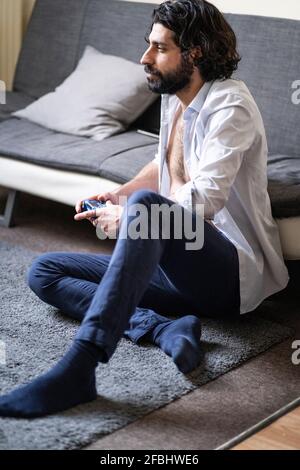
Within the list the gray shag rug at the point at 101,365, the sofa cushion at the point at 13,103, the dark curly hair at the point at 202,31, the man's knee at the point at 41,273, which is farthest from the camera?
the sofa cushion at the point at 13,103

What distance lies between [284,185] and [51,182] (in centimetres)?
85

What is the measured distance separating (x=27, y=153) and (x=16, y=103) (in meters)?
0.59

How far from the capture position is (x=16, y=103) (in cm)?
339

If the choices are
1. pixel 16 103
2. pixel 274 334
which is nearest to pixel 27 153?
pixel 16 103

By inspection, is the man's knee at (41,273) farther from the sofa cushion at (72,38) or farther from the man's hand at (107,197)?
the sofa cushion at (72,38)

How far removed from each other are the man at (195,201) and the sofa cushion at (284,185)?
56 mm

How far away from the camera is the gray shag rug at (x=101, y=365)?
5.21ft

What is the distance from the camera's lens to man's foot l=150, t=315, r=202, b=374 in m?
1.90

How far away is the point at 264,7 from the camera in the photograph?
311cm

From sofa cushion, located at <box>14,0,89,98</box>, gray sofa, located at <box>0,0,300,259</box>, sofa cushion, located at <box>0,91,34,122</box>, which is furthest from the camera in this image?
sofa cushion, located at <box>14,0,89,98</box>

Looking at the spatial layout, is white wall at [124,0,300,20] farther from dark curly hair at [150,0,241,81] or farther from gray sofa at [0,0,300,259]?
dark curly hair at [150,0,241,81]

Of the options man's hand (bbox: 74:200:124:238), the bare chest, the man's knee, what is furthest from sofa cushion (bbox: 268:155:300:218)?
the man's knee

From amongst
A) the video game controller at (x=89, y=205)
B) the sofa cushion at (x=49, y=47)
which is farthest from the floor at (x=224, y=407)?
the sofa cushion at (x=49, y=47)

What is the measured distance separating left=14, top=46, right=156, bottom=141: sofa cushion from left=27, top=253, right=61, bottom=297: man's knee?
0.89m
